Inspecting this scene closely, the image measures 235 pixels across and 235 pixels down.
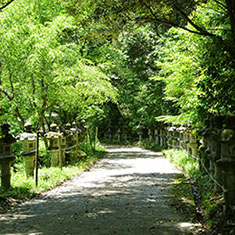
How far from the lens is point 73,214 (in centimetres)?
605

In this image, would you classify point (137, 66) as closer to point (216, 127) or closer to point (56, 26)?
point (56, 26)

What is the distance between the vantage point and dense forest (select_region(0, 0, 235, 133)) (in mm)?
6180

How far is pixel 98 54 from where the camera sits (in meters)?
17.6

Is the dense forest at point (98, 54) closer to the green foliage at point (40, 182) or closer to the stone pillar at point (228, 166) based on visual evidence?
the stone pillar at point (228, 166)

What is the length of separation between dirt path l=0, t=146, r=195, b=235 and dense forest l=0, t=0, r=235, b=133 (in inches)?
99.5

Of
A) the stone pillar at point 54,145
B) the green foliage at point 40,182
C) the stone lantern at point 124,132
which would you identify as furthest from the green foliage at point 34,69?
the stone lantern at point 124,132

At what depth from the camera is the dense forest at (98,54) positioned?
20.3 ft

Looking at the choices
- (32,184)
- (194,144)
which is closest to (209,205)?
(32,184)

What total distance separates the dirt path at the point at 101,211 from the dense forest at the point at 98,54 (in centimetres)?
253

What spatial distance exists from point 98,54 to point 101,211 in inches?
499

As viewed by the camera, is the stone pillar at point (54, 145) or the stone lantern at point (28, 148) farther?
the stone pillar at point (54, 145)

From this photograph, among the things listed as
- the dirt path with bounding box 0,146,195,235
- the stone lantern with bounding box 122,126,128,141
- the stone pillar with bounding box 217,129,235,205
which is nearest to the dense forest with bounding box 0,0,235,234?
the stone pillar with bounding box 217,129,235,205

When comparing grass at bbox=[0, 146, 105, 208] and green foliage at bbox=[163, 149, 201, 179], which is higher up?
green foliage at bbox=[163, 149, 201, 179]

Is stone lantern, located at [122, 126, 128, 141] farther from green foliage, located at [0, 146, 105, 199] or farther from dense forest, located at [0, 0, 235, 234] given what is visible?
green foliage, located at [0, 146, 105, 199]
